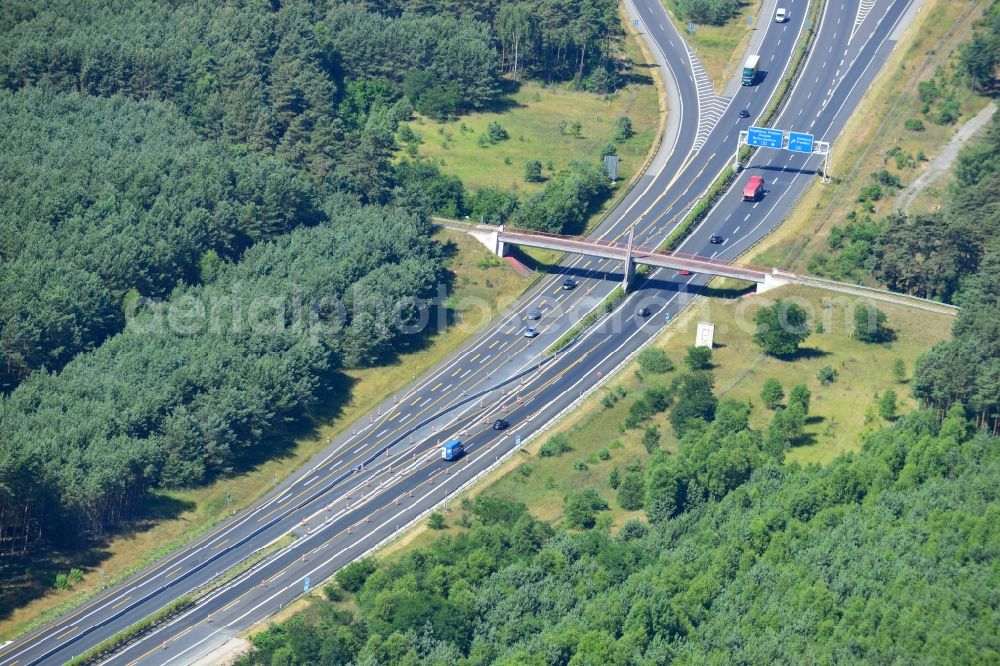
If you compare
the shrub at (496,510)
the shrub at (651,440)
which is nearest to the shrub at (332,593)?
the shrub at (496,510)

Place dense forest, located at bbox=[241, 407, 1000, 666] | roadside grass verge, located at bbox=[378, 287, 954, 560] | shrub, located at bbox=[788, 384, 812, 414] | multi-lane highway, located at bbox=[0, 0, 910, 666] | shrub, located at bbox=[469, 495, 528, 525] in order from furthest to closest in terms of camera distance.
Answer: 1. shrub, located at bbox=[788, 384, 812, 414]
2. roadside grass verge, located at bbox=[378, 287, 954, 560]
3. shrub, located at bbox=[469, 495, 528, 525]
4. multi-lane highway, located at bbox=[0, 0, 910, 666]
5. dense forest, located at bbox=[241, 407, 1000, 666]

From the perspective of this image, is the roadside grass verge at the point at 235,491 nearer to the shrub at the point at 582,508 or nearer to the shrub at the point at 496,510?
the shrub at the point at 496,510

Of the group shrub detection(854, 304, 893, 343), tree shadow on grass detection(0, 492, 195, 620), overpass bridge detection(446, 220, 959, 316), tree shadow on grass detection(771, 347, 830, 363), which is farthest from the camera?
overpass bridge detection(446, 220, 959, 316)

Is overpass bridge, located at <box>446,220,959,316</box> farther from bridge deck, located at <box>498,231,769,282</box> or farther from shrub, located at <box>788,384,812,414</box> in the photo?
shrub, located at <box>788,384,812,414</box>

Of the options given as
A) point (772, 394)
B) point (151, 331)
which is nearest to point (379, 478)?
point (151, 331)

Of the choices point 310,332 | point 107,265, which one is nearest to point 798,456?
point 310,332

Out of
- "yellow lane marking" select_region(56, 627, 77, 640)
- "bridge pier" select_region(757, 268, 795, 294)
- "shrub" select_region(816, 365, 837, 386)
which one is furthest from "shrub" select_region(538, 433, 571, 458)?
"yellow lane marking" select_region(56, 627, 77, 640)
